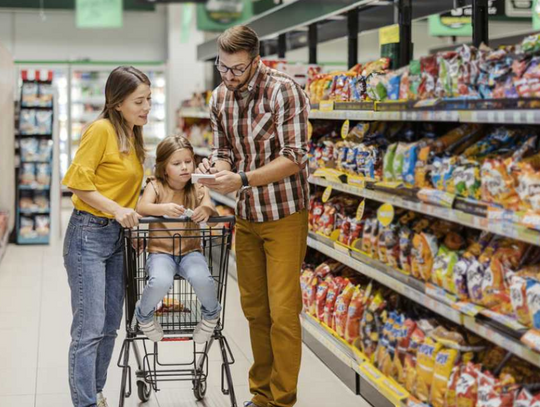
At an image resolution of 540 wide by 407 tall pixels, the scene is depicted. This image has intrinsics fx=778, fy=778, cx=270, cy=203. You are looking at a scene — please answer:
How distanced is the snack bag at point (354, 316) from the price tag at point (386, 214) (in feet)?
1.90

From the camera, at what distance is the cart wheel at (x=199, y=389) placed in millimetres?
4035

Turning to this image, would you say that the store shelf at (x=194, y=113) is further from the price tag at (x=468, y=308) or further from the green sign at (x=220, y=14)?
the price tag at (x=468, y=308)

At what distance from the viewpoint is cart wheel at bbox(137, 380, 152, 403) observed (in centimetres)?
399

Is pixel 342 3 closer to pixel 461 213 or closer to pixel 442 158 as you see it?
pixel 442 158

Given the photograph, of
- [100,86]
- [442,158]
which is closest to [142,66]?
[100,86]

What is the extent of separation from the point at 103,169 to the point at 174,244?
1.58 feet

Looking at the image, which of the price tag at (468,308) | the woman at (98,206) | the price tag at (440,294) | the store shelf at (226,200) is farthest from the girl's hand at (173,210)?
the store shelf at (226,200)

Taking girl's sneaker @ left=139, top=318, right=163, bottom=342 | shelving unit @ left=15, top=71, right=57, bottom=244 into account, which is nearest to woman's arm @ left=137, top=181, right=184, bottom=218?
girl's sneaker @ left=139, top=318, right=163, bottom=342

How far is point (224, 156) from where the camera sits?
3732 mm

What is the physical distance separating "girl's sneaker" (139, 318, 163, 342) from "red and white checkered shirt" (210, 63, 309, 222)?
66 centimetres

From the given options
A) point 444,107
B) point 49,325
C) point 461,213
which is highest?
point 444,107

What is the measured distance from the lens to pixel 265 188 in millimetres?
3584

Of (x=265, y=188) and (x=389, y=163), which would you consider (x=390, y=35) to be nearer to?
(x=389, y=163)

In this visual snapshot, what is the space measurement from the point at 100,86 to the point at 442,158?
1185 cm
